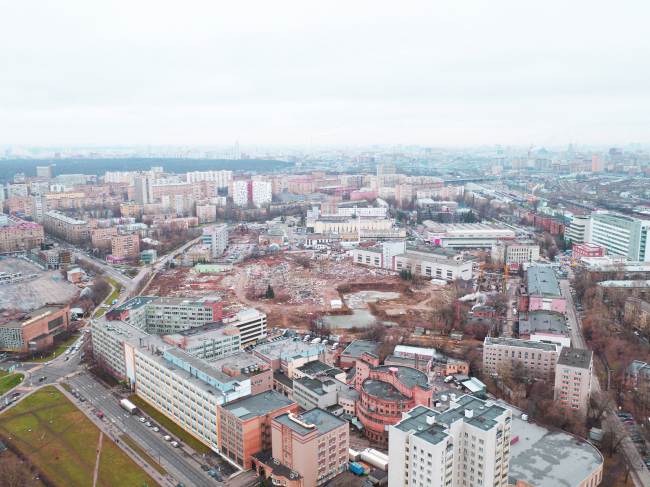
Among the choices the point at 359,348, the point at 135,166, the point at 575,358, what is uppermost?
the point at 135,166

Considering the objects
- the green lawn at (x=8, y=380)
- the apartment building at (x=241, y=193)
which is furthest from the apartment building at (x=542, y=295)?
the apartment building at (x=241, y=193)

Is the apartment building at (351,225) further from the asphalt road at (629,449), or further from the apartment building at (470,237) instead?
the asphalt road at (629,449)

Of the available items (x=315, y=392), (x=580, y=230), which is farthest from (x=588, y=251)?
(x=315, y=392)

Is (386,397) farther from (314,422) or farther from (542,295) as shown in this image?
Answer: (542,295)

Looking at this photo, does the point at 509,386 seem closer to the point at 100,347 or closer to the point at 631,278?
the point at 100,347

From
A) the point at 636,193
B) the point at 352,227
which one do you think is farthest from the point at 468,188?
the point at 352,227
